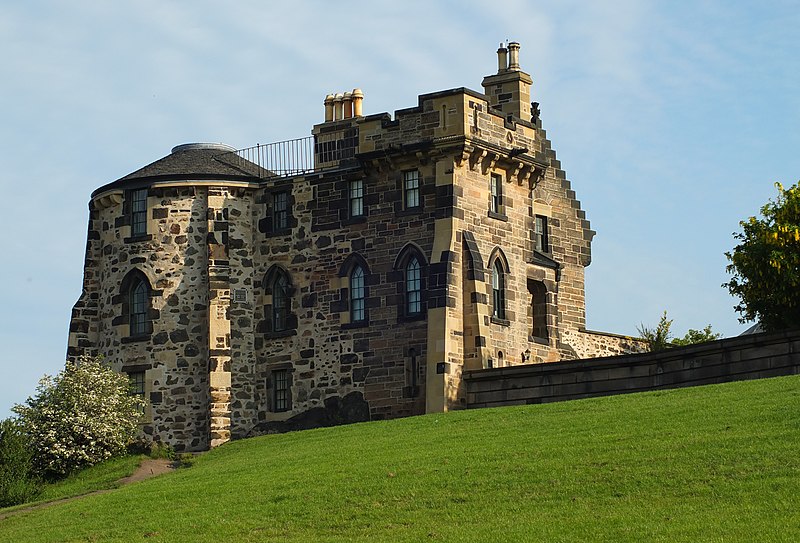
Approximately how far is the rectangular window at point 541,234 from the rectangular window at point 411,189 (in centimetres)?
607

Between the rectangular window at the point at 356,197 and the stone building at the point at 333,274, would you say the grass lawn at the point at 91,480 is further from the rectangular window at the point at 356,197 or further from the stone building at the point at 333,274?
the rectangular window at the point at 356,197

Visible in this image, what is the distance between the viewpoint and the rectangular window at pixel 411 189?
48344 mm

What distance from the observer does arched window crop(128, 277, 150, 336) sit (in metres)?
50.9

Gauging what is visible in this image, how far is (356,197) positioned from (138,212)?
7.40 meters

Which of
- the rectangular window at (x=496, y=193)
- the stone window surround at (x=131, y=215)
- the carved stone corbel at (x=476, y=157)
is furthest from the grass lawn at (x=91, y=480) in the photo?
the carved stone corbel at (x=476, y=157)

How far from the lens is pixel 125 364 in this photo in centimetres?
5081

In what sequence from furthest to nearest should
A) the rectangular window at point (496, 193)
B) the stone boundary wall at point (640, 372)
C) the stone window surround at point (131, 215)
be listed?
the stone window surround at point (131, 215)
the rectangular window at point (496, 193)
the stone boundary wall at point (640, 372)

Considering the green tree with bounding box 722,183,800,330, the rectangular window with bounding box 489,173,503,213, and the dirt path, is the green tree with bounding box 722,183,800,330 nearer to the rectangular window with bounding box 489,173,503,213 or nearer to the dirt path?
the rectangular window with bounding box 489,173,503,213

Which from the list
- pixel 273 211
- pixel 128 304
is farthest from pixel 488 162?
pixel 128 304

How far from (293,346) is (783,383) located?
1813 centimetres

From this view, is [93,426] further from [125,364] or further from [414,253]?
[414,253]

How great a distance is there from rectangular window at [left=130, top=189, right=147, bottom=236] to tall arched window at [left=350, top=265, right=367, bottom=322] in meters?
7.36

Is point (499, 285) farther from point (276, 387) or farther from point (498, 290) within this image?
point (276, 387)

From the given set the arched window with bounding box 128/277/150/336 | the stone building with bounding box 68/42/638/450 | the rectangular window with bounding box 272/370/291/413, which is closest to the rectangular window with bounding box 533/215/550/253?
the stone building with bounding box 68/42/638/450
